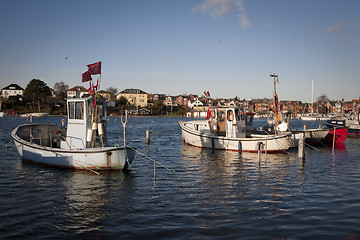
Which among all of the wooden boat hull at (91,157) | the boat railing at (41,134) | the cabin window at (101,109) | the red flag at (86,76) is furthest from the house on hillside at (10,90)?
the red flag at (86,76)

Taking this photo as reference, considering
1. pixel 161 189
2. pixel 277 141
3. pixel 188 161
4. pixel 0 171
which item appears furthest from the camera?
pixel 277 141

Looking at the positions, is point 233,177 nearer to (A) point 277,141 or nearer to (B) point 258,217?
(B) point 258,217

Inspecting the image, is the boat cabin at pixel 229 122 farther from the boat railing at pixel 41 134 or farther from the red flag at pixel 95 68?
the boat railing at pixel 41 134

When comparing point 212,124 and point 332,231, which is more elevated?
point 212,124

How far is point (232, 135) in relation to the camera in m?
28.1

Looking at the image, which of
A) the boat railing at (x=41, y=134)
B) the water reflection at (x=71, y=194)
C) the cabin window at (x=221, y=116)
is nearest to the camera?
the water reflection at (x=71, y=194)

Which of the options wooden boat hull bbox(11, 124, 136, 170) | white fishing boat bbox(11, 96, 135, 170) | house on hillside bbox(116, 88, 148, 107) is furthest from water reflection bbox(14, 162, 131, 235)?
house on hillside bbox(116, 88, 148, 107)

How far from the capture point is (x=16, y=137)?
2162cm

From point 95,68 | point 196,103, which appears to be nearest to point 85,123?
point 95,68

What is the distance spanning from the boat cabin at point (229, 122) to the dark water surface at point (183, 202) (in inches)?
300

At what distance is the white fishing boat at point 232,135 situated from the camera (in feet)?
86.0

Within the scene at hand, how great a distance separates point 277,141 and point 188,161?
8.79 m

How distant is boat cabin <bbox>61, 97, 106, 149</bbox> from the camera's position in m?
18.4

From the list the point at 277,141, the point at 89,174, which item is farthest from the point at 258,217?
the point at 277,141
